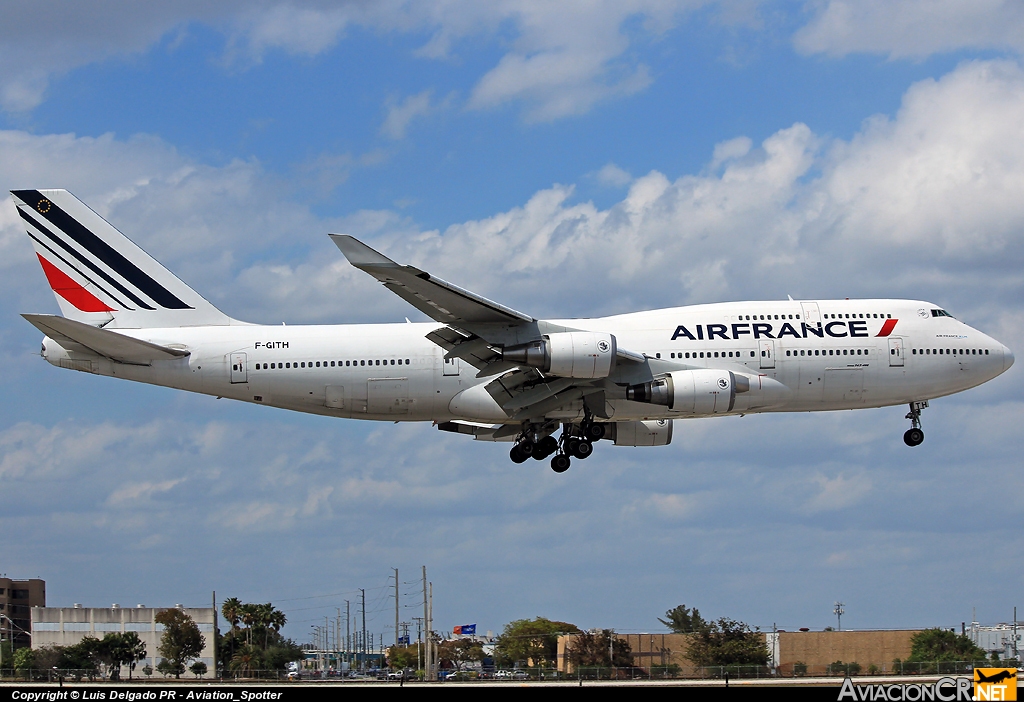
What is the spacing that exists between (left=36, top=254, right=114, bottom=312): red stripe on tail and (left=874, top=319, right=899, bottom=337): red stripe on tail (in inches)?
1117

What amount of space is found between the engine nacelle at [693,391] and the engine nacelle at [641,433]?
20.2ft

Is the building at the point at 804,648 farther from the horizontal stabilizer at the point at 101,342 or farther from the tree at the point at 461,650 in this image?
the tree at the point at 461,650

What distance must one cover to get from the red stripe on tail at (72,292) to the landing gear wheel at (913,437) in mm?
30450

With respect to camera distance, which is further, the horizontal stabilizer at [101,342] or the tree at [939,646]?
the tree at [939,646]

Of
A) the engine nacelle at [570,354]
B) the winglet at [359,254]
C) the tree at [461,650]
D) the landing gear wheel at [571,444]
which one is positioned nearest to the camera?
the winglet at [359,254]

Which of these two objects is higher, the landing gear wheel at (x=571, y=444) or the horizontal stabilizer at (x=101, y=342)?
the horizontal stabilizer at (x=101, y=342)

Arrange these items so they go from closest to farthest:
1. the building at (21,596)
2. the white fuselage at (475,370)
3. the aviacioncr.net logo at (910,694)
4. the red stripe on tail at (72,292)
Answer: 1. the aviacioncr.net logo at (910,694)
2. the white fuselage at (475,370)
3. the red stripe on tail at (72,292)
4. the building at (21,596)

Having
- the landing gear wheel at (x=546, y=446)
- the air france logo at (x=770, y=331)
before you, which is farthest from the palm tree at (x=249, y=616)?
the air france logo at (x=770, y=331)

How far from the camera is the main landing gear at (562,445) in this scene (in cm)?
4466

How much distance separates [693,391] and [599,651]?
23.2m

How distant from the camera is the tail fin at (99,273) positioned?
151ft

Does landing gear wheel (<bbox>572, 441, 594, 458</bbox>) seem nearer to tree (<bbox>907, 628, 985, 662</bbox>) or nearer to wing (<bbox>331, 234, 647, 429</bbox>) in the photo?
wing (<bbox>331, 234, 647, 429</bbox>)

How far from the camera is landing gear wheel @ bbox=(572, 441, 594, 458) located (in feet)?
147

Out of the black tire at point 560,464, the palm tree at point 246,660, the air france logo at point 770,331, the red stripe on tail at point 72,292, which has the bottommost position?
the palm tree at point 246,660
